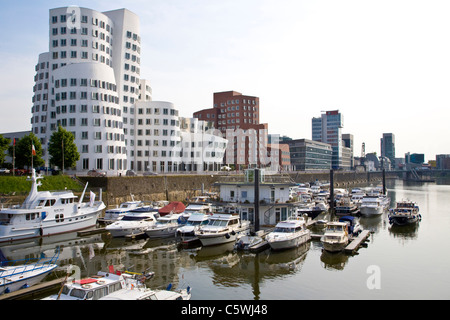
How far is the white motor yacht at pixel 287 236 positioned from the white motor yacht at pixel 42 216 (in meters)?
26.7

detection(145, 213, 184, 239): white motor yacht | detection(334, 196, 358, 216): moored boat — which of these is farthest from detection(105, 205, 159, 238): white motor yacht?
detection(334, 196, 358, 216): moored boat

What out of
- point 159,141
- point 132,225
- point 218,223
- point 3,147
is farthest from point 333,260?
point 159,141

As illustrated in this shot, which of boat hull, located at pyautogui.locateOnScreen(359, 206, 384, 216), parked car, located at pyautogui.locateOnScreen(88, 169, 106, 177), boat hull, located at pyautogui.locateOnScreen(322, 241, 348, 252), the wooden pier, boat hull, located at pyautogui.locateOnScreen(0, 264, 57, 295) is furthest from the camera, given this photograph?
parked car, located at pyautogui.locateOnScreen(88, 169, 106, 177)

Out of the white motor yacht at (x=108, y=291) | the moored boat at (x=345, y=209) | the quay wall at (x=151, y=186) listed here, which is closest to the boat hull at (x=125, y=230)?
the quay wall at (x=151, y=186)

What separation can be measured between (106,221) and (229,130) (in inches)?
4033

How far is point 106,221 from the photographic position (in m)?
51.8

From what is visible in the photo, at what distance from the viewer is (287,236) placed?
3584 cm

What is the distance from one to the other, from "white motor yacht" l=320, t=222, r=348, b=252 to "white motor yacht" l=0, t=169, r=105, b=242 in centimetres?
3164

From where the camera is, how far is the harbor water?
25578mm

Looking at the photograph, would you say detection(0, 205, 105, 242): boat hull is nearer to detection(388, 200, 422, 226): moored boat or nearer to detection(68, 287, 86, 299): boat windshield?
detection(68, 287, 86, 299): boat windshield

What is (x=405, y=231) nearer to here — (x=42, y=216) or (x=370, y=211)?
(x=370, y=211)

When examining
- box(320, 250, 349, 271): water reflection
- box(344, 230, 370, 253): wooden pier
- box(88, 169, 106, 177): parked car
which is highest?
Result: box(88, 169, 106, 177): parked car
